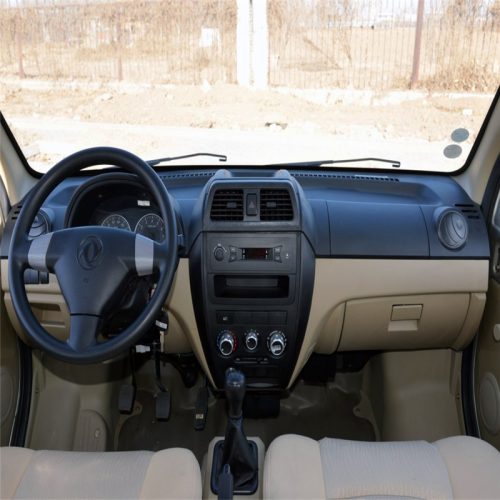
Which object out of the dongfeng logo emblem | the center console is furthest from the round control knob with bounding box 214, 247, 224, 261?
the dongfeng logo emblem

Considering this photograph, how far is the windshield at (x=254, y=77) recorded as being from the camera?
7.45ft

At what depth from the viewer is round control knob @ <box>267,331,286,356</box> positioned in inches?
84.8

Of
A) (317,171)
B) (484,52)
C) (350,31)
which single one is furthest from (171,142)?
(484,52)

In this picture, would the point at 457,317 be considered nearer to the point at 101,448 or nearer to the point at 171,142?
the point at 171,142

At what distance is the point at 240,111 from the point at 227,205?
2.02 feet

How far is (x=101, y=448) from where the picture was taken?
2.64m

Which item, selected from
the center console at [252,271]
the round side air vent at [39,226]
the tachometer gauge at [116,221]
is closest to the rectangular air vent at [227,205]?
the center console at [252,271]

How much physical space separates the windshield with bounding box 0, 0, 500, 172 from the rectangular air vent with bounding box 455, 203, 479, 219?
1.10ft

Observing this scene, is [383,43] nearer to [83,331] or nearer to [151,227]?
[151,227]

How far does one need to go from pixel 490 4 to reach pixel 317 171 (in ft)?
3.29

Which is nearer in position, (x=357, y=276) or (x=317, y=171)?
(x=357, y=276)

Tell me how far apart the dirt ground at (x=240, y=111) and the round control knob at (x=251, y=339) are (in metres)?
0.93

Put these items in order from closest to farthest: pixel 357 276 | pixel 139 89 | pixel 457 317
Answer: pixel 357 276
pixel 457 317
pixel 139 89

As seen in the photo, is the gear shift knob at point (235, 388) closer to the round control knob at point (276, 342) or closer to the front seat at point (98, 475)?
the front seat at point (98, 475)
